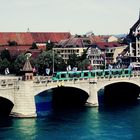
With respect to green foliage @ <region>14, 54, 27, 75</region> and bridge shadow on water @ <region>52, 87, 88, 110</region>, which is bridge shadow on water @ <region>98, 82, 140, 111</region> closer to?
bridge shadow on water @ <region>52, 87, 88, 110</region>

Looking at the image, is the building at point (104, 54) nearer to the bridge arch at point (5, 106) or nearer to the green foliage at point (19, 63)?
the green foliage at point (19, 63)

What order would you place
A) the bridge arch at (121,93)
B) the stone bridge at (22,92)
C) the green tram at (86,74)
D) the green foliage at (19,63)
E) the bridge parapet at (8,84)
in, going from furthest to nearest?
the green foliage at (19,63) → the bridge arch at (121,93) → the green tram at (86,74) → the stone bridge at (22,92) → the bridge parapet at (8,84)

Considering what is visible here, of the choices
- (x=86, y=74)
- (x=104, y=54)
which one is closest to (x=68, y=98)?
(x=86, y=74)

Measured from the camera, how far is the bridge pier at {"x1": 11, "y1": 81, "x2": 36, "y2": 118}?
299 feet

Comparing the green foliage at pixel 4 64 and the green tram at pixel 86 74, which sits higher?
the green foliage at pixel 4 64

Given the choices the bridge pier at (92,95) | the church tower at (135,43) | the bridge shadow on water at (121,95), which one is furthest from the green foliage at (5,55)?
the bridge pier at (92,95)

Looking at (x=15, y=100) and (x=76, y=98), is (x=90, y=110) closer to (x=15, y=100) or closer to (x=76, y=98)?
(x=76, y=98)

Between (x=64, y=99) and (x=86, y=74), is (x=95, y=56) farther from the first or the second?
(x=64, y=99)

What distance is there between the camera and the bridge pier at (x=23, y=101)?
91.1 metres

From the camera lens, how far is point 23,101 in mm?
91250

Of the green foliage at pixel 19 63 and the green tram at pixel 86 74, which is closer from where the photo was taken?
the green tram at pixel 86 74

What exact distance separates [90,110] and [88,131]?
20667 mm

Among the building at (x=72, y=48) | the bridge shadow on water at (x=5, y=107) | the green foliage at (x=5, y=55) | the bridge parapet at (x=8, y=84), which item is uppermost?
the building at (x=72, y=48)

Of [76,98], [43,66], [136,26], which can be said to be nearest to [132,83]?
[76,98]
